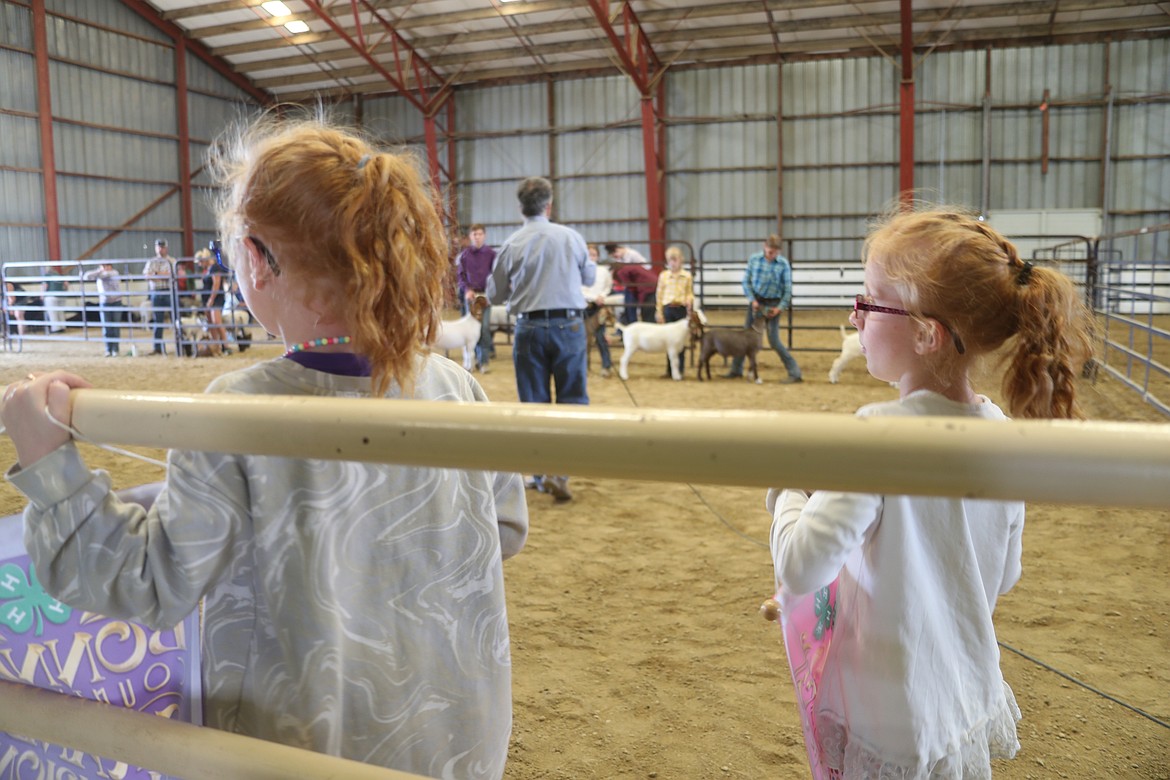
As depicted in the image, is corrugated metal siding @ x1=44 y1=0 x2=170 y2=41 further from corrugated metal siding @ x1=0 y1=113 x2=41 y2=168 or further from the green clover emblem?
the green clover emblem

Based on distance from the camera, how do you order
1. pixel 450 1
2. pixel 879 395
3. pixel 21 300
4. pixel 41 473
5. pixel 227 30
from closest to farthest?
pixel 41 473, pixel 879 395, pixel 21 300, pixel 450 1, pixel 227 30

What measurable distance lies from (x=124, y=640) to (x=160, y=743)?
34 centimetres

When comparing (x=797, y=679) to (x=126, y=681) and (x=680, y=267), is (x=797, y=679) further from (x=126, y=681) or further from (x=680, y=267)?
(x=680, y=267)

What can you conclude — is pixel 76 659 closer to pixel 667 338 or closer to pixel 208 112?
pixel 667 338

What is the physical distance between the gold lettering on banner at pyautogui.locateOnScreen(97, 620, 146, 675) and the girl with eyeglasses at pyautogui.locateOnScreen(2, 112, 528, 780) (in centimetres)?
13

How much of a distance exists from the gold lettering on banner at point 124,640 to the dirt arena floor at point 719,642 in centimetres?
133

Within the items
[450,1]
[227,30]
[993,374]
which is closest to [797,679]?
[993,374]

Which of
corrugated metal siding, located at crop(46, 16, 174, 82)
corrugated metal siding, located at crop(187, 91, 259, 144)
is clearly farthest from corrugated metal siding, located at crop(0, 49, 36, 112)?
corrugated metal siding, located at crop(187, 91, 259, 144)

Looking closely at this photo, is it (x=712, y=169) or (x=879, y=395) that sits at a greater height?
(x=712, y=169)

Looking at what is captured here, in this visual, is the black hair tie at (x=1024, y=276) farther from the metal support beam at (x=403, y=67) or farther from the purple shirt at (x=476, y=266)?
the metal support beam at (x=403, y=67)

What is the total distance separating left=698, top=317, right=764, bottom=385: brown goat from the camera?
9.71 m

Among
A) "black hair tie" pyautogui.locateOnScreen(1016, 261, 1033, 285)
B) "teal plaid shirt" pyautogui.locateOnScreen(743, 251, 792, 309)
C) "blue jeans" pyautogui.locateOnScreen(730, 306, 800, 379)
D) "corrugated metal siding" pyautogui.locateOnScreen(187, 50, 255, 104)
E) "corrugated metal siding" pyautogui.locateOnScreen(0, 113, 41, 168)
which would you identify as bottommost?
"blue jeans" pyautogui.locateOnScreen(730, 306, 800, 379)

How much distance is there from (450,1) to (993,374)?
740 inches

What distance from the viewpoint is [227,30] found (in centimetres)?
2002
